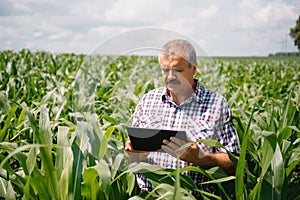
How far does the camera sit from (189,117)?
1.63 m

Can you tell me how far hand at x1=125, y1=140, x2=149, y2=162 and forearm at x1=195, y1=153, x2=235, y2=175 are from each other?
0.23m

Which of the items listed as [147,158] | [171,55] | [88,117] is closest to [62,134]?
[88,117]

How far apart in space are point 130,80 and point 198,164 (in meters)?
0.69

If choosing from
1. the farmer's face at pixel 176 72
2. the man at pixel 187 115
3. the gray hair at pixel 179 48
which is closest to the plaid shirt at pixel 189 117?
the man at pixel 187 115

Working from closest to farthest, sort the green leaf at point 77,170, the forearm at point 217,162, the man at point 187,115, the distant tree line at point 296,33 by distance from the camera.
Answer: the green leaf at point 77,170 < the man at point 187,115 < the forearm at point 217,162 < the distant tree line at point 296,33

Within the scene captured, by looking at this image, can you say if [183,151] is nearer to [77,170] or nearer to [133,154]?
[133,154]

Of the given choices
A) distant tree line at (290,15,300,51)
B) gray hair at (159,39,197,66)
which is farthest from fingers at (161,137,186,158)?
distant tree line at (290,15,300,51)

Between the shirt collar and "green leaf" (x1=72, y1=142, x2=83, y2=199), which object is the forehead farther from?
"green leaf" (x1=72, y1=142, x2=83, y2=199)

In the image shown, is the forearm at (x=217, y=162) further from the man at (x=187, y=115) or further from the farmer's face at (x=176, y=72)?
the farmer's face at (x=176, y=72)

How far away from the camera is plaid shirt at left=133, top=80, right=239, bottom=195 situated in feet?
5.23

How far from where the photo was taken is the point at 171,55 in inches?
57.3

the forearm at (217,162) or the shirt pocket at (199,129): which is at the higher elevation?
the shirt pocket at (199,129)

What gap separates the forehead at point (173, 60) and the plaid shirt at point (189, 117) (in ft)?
0.65

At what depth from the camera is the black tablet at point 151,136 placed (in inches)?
54.7
